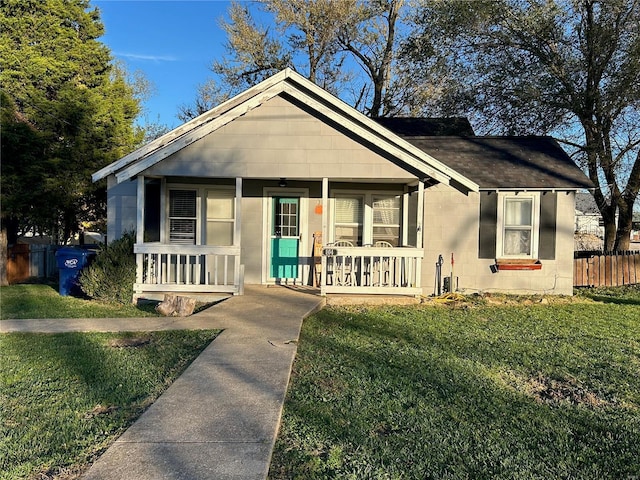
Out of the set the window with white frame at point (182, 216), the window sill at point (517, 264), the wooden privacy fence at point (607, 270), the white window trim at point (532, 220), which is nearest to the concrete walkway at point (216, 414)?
the window with white frame at point (182, 216)

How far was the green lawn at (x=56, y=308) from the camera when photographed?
7.99 m

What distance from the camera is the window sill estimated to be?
1043cm

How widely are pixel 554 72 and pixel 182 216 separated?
40.5 ft

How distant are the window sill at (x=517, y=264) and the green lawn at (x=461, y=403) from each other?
3.03 meters

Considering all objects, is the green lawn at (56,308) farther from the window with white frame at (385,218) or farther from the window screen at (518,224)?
the window screen at (518,224)

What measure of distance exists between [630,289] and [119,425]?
43.1 feet

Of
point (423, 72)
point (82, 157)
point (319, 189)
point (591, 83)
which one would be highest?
point (423, 72)

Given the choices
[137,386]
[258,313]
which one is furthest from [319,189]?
[137,386]

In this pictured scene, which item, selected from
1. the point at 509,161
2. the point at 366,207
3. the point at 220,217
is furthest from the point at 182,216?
the point at 509,161

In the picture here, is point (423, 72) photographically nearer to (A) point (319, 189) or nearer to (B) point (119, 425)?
→ (A) point (319, 189)

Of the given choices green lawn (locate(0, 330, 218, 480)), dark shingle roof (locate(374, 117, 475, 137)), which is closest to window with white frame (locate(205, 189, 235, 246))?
green lawn (locate(0, 330, 218, 480))

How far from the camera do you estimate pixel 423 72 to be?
734 inches

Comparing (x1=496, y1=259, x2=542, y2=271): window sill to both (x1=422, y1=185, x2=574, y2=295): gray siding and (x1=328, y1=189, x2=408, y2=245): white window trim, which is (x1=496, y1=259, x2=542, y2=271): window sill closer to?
(x1=422, y1=185, x2=574, y2=295): gray siding

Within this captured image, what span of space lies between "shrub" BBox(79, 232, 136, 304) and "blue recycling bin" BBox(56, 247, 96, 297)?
1107 millimetres
